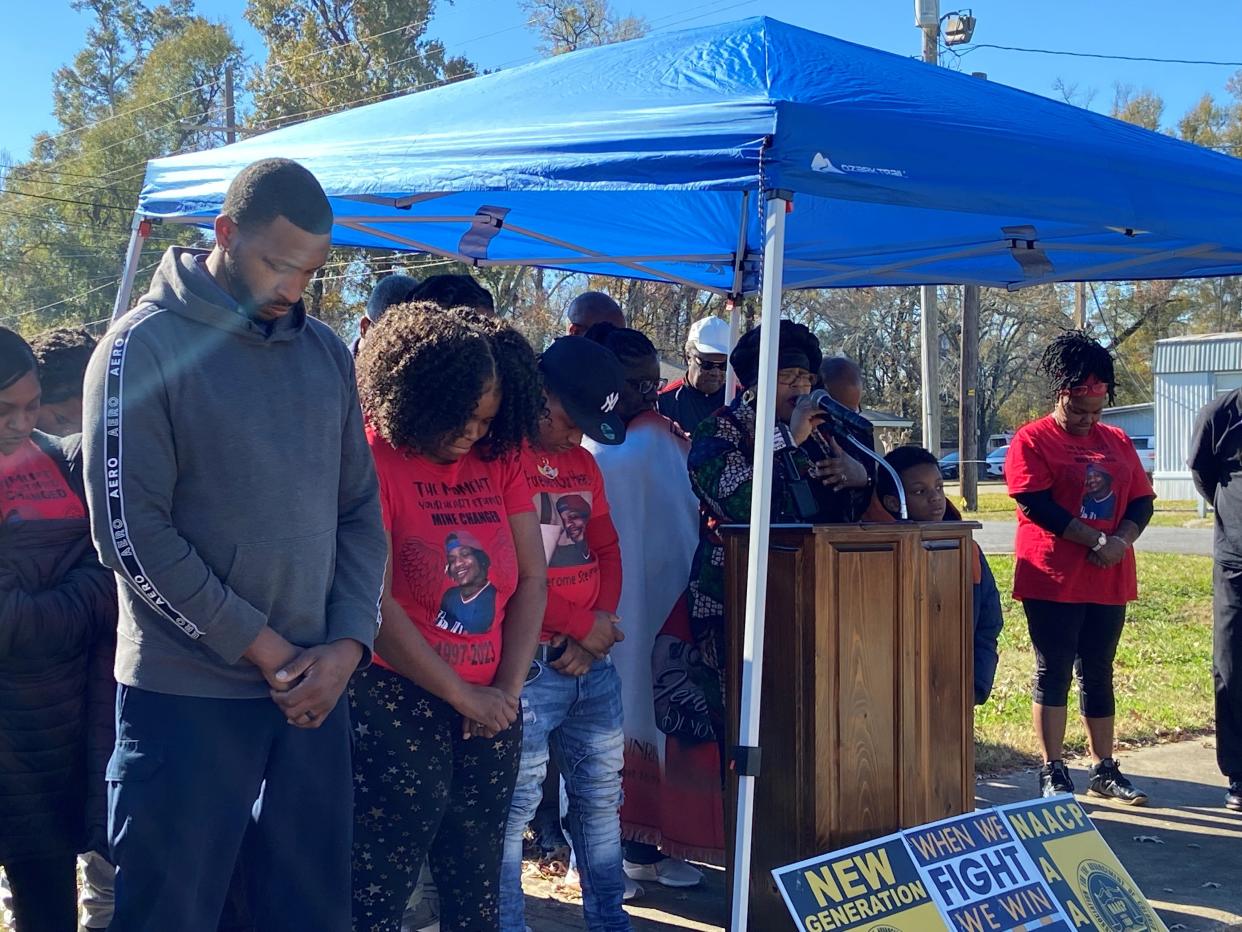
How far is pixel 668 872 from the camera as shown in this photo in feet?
14.8

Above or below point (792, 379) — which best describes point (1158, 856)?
below

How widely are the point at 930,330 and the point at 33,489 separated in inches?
678

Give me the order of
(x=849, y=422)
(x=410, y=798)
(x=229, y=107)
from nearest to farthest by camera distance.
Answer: (x=410, y=798), (x=849, y=422), (x=229, y=107)

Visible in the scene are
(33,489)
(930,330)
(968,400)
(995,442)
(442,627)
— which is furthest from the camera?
(995,442)

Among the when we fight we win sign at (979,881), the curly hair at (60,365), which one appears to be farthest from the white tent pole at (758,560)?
the curly hair at (60,365)

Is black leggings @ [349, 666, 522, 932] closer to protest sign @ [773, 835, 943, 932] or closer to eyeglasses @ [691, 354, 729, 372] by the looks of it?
protest sign @ [773, 835, 943, 932]

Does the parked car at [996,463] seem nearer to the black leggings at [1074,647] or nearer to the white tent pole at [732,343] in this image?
the black leggings at [1074,647]

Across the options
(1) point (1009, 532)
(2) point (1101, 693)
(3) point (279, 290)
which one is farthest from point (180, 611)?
(1) point (1009, 532)

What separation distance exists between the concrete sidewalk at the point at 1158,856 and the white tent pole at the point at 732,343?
1.97 m

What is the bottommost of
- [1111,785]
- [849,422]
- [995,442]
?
[1111,785]

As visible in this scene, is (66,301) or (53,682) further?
(66,301)

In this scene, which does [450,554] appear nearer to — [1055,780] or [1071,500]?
[1071,500]

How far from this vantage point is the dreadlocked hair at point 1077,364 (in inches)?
210

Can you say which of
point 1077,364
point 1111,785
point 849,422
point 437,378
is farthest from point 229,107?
point 437,378
